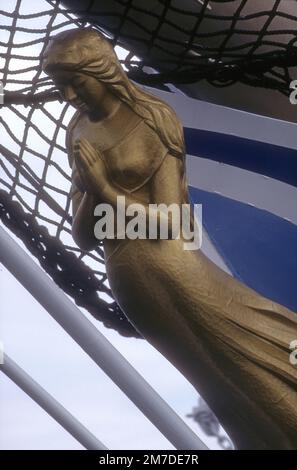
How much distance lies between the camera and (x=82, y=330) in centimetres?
155

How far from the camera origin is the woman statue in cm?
112

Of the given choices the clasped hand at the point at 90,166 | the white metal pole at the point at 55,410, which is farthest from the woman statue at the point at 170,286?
the white metal pole at the point at 55,410

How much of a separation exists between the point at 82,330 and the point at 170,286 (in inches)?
17.7

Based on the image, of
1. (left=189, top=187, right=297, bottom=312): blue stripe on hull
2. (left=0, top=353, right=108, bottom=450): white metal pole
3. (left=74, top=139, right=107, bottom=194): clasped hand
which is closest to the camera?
(left=74, top=139, right=107, bottom=194): clasped hand

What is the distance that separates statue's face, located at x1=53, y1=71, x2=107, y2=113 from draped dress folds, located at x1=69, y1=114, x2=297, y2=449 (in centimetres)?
5

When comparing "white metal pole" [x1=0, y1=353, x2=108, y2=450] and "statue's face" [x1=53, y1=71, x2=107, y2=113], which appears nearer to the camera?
"statue's face" [x1=53, y1=71, x2=107, y2=113]

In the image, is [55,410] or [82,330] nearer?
[82,330]

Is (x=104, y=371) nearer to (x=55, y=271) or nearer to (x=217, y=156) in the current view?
(x=55, y=271)

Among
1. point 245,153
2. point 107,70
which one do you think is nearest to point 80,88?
point 107,70
